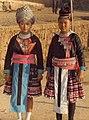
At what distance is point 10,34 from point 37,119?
3.40m

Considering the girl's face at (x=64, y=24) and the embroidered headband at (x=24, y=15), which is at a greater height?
the embroidered headband at (x=24, y=15)

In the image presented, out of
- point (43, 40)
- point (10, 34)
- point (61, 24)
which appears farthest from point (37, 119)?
point (43, 40)

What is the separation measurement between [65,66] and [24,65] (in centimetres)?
49

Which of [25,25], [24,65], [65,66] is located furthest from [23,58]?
[65,66]

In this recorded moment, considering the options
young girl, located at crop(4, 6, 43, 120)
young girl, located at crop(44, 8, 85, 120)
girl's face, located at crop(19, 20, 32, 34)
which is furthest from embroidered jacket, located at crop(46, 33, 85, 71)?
girl's face, located at crop(19, 20, 32, 34)

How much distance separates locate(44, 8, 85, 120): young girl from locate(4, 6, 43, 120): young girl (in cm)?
16

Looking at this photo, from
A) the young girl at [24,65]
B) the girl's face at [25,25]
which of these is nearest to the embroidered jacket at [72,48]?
the young girl at [24,65]

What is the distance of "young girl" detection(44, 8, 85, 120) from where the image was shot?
456 cm

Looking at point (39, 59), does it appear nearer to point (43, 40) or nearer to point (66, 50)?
point (66, 50)

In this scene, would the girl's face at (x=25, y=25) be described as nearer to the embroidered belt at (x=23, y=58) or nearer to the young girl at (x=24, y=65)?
the young girl at (x=24, y=65)

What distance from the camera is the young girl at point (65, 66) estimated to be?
456 centimetres

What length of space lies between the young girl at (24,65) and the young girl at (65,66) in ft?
0.51

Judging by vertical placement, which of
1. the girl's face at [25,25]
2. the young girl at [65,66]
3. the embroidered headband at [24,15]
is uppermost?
the embroidered headband at [24,15]

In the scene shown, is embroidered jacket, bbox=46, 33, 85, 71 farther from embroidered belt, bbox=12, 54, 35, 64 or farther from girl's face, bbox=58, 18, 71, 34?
embroidered belt, bbox=12, 54, 35, 64
